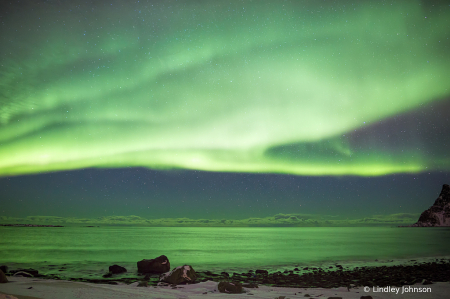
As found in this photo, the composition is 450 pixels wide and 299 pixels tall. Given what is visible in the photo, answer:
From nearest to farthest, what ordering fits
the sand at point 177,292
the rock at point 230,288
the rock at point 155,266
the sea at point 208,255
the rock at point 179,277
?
the sand at point 177,292, the rock at point 230,288, the rock at point 179,277, the rock at point 155,266, the sea at point 208,255

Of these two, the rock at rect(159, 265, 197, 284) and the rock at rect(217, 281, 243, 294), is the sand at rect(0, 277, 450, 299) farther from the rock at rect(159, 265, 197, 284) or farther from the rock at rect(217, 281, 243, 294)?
the rock at rect(159, 265, 197, 284)

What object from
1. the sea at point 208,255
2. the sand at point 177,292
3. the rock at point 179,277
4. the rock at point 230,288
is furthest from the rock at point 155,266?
the rock at point 230,288

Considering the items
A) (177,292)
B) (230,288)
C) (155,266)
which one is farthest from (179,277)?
(155,266)

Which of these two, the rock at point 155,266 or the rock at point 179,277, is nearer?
the rock at point 179,277

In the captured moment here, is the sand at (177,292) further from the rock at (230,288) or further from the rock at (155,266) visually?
the rock at (155,266)

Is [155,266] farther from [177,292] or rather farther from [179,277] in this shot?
[177,292]

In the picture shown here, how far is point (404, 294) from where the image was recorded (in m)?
14.9

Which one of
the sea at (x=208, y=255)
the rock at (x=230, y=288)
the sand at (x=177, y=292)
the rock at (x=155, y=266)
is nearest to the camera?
the sand at (x=177, y=292)

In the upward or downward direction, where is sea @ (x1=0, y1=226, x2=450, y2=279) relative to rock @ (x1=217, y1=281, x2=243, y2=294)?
downward

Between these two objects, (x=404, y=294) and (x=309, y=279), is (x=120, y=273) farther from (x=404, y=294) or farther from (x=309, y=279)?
(x=404, y=294)

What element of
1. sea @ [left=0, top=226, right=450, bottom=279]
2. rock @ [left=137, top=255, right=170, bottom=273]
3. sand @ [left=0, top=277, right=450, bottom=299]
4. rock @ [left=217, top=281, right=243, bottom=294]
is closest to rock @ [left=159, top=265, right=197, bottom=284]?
sand @ [left=0, top=277, right=450, bottom=299]

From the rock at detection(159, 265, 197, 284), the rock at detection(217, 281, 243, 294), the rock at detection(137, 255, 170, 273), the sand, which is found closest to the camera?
the sand

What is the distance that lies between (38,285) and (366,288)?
733 inches

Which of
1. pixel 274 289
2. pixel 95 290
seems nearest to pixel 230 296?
pixel 274 289
